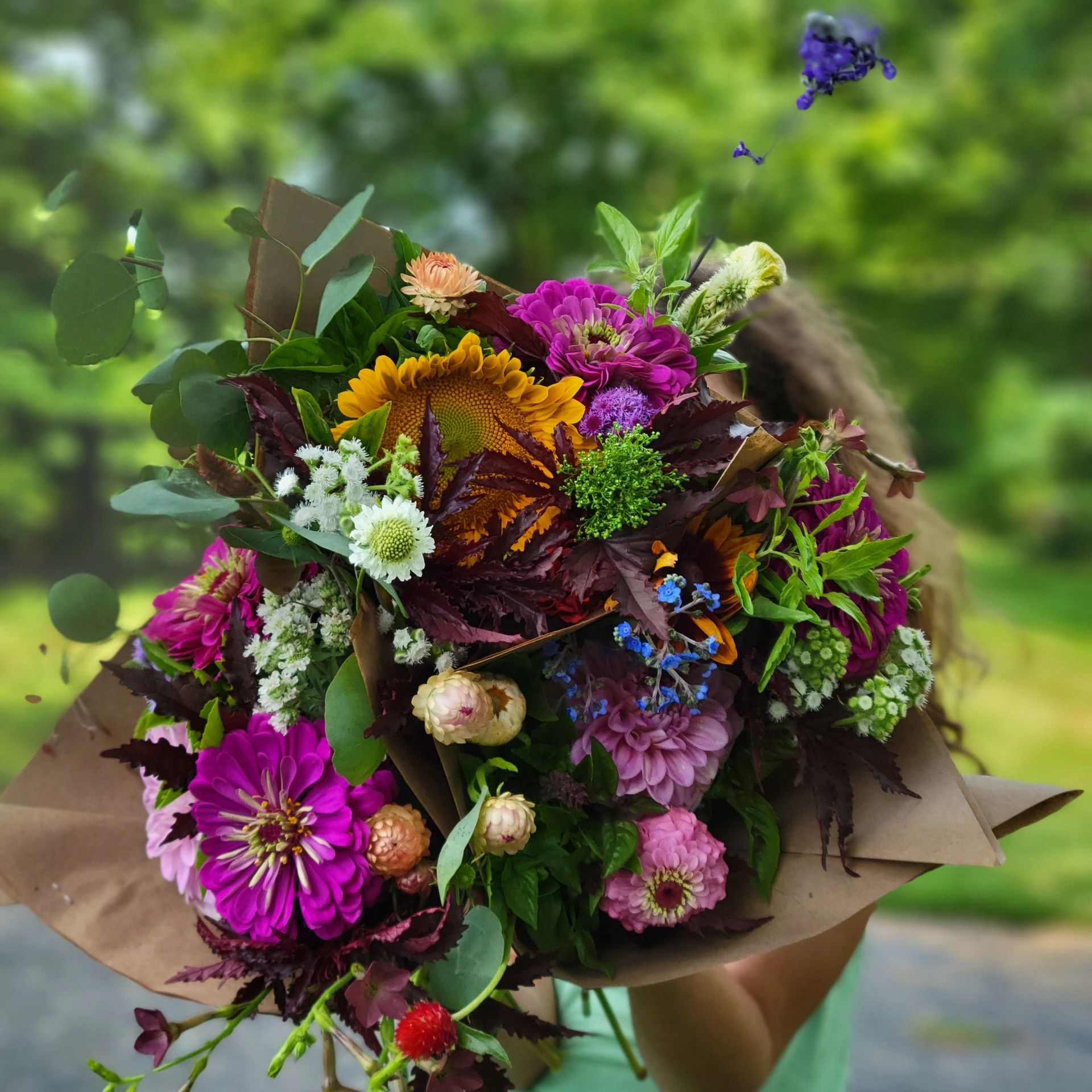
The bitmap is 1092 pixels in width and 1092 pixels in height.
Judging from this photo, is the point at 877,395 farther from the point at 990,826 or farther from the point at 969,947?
the point at 969,947

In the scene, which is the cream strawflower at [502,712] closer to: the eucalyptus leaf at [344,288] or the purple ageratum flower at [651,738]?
the purple ageratum flower at [651,738]

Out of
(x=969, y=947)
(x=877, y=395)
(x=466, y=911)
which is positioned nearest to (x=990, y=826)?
(x=466, y=911)

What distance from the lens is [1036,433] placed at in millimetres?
6219

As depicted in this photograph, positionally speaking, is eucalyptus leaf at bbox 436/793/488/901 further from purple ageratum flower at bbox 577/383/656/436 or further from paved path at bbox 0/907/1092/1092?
paved path at bbox 0/907/1092/1092

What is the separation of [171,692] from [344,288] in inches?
12.7

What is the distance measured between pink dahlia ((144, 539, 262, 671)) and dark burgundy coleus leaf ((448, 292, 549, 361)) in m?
0.23

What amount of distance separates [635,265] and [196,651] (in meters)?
0.45

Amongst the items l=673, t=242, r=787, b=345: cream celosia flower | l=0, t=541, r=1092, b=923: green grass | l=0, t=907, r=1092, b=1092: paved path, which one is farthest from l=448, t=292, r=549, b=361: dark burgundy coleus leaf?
l=0, t=907, r=1092, b=1092: paved path

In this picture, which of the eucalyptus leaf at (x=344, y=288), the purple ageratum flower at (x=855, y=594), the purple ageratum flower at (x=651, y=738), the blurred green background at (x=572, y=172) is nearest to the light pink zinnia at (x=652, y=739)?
the purple ageratum flower at (x=651, y=738)

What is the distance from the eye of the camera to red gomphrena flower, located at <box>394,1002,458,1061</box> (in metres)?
0.62

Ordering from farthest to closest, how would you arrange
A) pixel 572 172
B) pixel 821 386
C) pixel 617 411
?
pixel 572 172, pixel 821 386, pixel 617 411

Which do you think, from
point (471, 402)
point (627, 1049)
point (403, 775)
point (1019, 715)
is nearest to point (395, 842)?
point (403, 775)

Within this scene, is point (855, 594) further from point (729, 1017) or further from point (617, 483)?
point (729, 1017)

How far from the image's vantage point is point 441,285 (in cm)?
75
